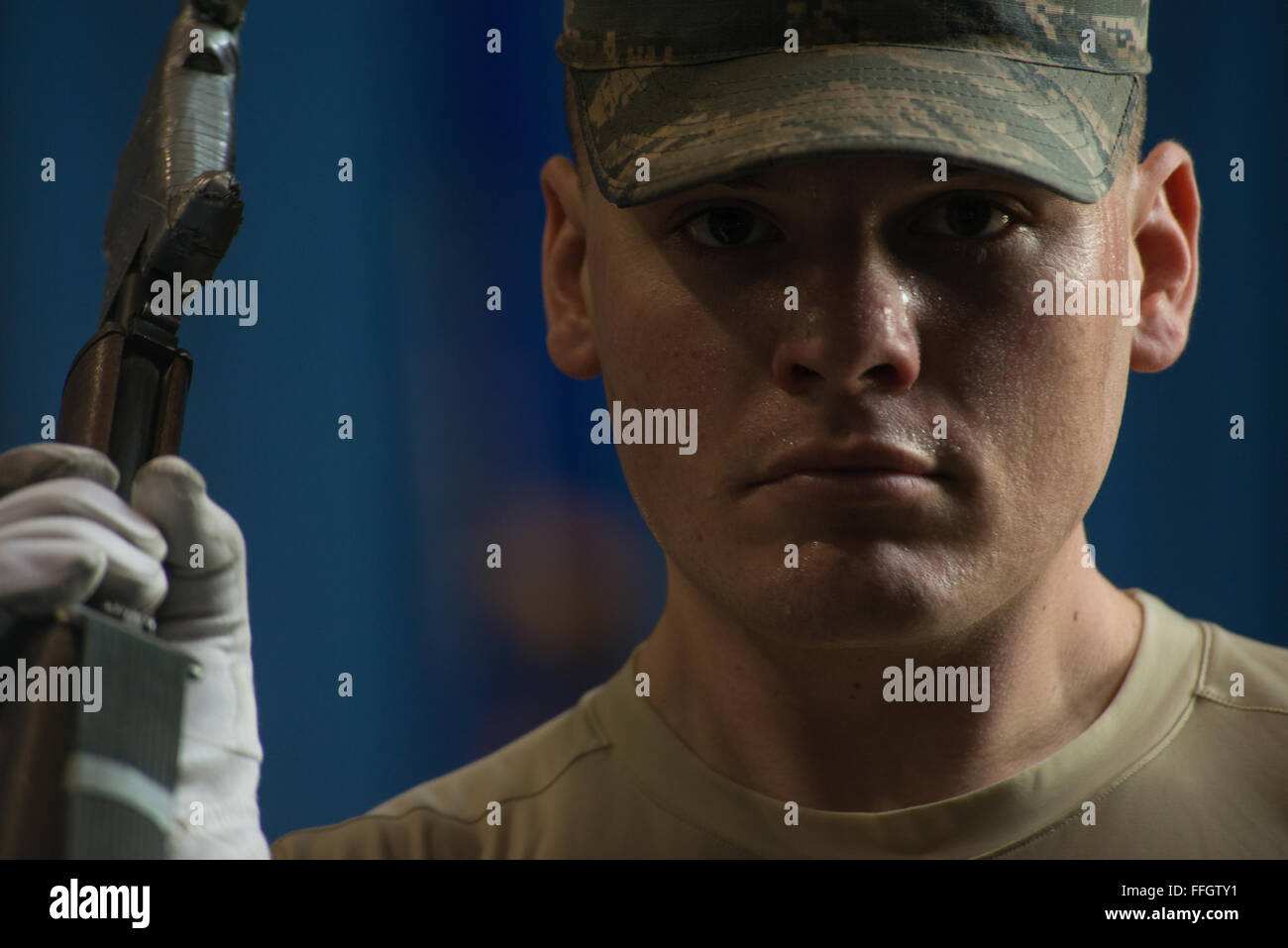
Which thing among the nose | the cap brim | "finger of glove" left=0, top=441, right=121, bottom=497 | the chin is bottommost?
the chin

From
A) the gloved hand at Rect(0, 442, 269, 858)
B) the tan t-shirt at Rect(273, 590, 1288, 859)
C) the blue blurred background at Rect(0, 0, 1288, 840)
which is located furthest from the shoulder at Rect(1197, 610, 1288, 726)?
the gloved hand at Rect(0, 442, 269, 858)

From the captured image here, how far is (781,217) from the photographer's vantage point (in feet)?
2.93

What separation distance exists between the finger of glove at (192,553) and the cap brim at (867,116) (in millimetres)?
324

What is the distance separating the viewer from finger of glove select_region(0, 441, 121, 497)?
90cm

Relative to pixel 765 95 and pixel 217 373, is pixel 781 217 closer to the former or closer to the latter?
pixel 765 95

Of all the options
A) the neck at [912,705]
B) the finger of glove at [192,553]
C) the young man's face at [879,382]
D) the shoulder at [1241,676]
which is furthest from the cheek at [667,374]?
the shoulder at [1241,676]

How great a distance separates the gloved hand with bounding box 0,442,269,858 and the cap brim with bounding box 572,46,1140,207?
340mm

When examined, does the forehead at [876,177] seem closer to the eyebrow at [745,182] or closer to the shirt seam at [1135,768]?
the eyebrow at [745,182]

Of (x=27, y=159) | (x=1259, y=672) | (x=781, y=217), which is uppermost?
(x=27, y=159)

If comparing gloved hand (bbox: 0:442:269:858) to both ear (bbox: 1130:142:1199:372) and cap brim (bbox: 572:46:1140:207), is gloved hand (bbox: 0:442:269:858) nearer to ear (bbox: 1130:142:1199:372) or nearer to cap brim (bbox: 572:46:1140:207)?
cap brim (bbox: 572:46:1140:207)

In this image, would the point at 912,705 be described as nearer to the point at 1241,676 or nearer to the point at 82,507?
the point at 1241,676

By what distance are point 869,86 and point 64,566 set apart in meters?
0.54
